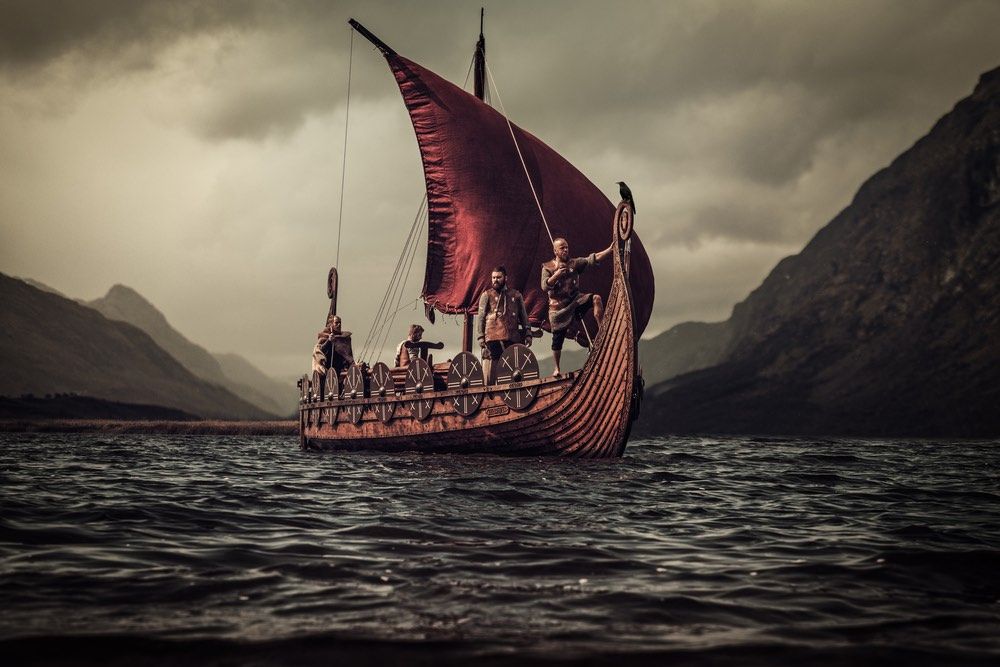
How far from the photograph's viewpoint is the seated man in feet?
71.5

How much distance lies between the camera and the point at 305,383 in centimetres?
2839

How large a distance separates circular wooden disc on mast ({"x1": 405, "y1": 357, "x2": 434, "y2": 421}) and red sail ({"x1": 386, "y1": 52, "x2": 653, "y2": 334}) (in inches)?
212

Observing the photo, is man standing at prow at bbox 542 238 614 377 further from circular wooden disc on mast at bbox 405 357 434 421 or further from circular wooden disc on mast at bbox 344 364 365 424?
circular wooden disc on mast at bbox 344 364 365 424

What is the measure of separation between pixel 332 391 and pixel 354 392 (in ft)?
6.36

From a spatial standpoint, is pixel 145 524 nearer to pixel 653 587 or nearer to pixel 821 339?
pixel 653 587

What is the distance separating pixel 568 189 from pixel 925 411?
9370 centimetres

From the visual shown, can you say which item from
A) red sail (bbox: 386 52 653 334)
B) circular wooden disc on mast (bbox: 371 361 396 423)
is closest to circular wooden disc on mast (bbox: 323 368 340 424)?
circular wooden disc on mast (bbox: 371 361 396 423)

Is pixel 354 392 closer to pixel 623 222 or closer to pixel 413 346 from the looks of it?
pixel 413 346

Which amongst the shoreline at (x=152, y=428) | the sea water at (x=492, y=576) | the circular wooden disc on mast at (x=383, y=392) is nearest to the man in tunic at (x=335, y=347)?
the circular wooden disc on mast at (x=383, y=392)

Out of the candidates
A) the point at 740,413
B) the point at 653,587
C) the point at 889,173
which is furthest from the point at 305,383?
the point at 889,173

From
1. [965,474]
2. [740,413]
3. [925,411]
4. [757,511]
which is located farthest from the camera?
[740,413]

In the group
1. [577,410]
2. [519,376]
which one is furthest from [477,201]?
[577,410]

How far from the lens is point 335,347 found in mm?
24797

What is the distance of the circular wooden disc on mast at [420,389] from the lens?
19.1 metres
